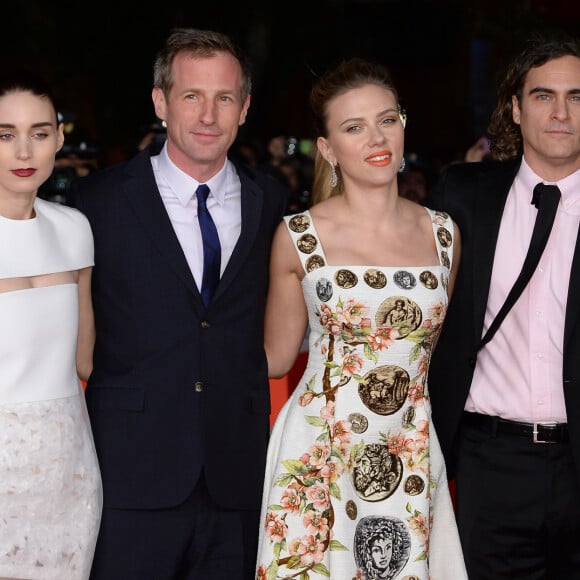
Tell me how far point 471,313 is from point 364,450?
1.77ft

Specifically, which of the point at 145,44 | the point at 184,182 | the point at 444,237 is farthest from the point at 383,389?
the point at 145,44

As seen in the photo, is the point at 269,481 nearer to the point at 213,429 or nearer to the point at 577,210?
the point at 213,429

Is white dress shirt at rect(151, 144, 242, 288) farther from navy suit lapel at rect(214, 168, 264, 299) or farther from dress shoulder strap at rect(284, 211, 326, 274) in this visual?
dress shoulder strap at rect(284, 211, 326, 274)

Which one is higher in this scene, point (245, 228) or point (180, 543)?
point (245, 228)

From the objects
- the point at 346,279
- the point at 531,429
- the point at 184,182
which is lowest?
the point at 531,429

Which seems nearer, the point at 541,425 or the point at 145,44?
the point at 541,425

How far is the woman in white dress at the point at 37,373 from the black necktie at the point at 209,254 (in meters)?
0.37

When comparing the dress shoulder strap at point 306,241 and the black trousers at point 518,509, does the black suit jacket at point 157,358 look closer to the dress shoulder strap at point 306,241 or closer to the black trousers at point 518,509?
the dress shoulder strap at point 306,241

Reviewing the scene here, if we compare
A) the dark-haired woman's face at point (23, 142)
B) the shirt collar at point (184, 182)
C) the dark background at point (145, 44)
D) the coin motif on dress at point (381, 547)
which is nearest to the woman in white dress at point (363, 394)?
the coin motif on dress at point (381, 547)

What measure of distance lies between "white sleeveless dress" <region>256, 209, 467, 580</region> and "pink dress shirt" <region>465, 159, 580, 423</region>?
228 millimetres

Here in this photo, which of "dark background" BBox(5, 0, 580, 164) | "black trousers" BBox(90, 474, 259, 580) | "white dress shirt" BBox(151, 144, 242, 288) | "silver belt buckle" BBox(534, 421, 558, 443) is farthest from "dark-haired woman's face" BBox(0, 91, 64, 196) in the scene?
"dark background" BBox(5, 0, 580, 164)

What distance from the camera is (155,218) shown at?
301cm

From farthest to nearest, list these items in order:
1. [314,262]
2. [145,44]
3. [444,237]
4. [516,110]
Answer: [145,44], [516,110], [444,237], [314,262]

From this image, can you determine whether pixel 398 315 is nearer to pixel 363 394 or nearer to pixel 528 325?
pixel 363 394
